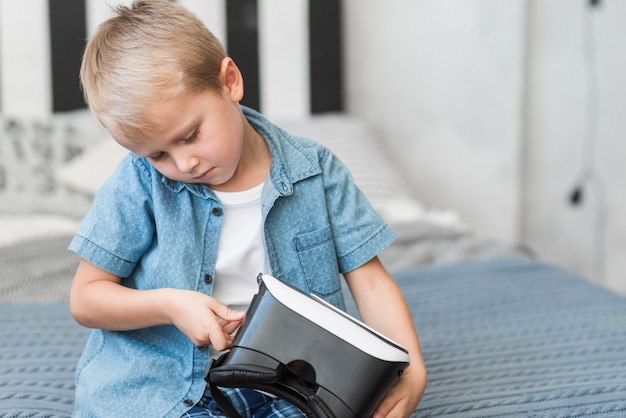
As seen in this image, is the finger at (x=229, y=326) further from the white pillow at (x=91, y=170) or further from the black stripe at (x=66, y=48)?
the black stripe at (x=66, y=48)

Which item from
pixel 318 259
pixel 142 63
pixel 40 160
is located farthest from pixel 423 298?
pixel 40 160

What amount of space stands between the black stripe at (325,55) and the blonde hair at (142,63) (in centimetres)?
180

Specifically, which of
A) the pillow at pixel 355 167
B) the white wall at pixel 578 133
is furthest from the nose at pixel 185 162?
the white wall at pixel 578 133

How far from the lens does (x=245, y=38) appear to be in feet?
8.84

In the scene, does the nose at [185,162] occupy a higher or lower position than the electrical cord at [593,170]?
higher

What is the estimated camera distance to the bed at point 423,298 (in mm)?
1157

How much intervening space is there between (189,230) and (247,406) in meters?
0.23

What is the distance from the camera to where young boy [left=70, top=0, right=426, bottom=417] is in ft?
3.02

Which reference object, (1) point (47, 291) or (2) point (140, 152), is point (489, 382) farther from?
(1) point (47, 291)

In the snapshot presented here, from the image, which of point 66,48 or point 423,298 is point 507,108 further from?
point 66,48

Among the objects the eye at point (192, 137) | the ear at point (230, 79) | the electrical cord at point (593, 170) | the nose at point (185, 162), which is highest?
the ear at point (230, 79)

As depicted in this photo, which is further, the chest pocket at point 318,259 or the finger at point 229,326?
the chest pocket at point 318,259

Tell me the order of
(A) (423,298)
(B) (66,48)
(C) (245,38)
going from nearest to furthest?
Answer: 1. (A) (423,298)
2. (B) (66,48)
3. (C) (245,38)

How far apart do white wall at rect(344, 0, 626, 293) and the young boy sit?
1763 mm
